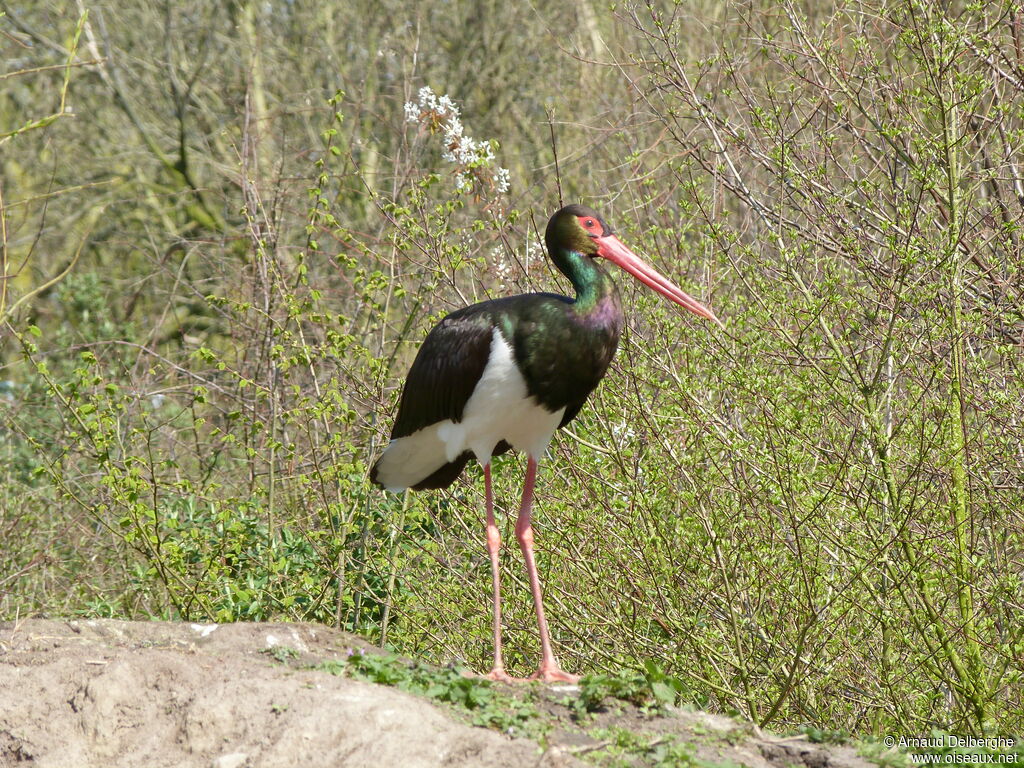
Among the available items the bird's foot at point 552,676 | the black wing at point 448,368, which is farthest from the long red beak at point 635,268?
the bird's foot at point 552,676

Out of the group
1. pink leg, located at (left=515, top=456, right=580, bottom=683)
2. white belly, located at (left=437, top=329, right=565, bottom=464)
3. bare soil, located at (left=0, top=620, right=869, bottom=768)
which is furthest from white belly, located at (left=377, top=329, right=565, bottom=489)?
bare soil, located at (left=0, top=620, right=869, bottom=768)

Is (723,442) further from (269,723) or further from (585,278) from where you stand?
(269,723)

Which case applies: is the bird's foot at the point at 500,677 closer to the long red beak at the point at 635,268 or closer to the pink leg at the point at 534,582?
the pink leg at the point at 534,582

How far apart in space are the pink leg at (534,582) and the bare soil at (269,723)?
0.32 metres

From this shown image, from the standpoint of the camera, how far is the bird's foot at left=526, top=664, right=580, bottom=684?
524 centimetres

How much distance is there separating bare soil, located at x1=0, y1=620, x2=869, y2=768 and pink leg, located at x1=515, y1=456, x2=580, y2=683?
12.4 inches

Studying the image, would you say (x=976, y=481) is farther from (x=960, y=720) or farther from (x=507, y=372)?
(x=507, y=372)

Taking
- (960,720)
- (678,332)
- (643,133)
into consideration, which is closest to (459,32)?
(643,133)

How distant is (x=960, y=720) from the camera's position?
5672 mm

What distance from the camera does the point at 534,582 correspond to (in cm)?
571

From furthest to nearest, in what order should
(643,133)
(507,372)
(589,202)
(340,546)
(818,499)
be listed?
1. (589,202)
2. (643,133)
3. (340,546)
4. (507,372)
5. (818,499)

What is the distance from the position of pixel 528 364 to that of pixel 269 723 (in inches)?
77.6

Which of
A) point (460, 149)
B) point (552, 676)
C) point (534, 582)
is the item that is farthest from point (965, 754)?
point (460, 149)

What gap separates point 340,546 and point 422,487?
28.6 inches
